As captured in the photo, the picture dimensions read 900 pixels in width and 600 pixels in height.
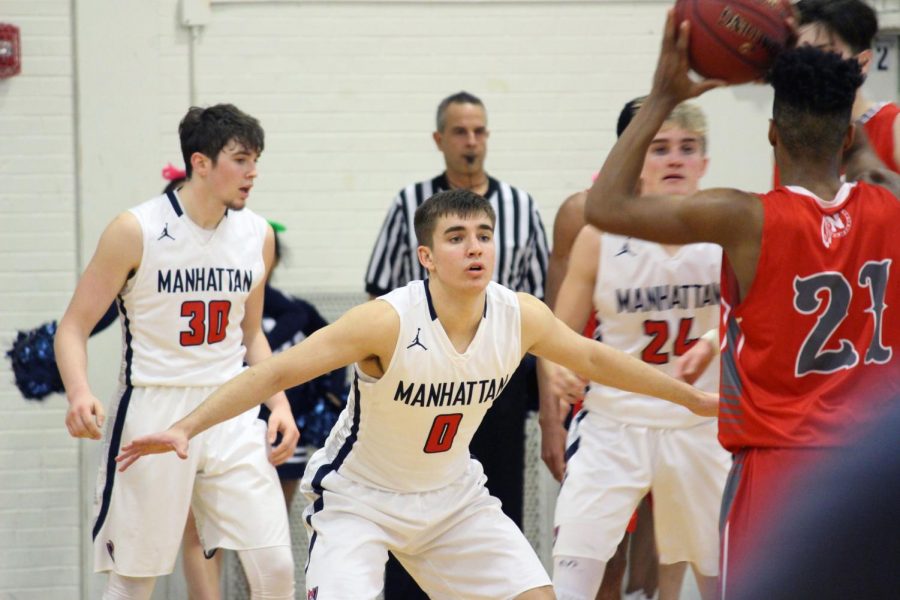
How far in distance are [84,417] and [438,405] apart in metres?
1.48

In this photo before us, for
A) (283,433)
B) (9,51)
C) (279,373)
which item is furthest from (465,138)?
(9,51)

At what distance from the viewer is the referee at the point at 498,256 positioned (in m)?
6.43

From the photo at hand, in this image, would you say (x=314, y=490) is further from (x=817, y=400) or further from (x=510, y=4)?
(x=510, y=4)

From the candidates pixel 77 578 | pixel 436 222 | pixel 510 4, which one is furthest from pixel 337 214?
pixel 436 222

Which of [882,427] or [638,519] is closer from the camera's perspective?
[882,427]

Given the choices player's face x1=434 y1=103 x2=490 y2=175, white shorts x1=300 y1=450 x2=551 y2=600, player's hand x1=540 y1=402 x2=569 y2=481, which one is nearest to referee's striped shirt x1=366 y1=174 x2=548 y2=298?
player's face x1=434 y1=103 x2=490 y2=175

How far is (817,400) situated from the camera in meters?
3.33

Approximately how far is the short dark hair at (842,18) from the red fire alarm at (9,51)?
4763mm

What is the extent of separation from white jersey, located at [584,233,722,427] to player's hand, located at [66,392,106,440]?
1.94m

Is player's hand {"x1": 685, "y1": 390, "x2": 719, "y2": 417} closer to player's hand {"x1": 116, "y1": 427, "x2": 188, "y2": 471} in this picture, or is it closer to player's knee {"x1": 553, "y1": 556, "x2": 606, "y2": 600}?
player's knee {"x1": 553, "y1": 556, "x2": 606, "y2": 600}

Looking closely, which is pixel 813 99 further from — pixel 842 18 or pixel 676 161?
pixel 676 161

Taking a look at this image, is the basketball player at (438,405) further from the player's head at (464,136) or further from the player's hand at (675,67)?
the player's head at (464,136)

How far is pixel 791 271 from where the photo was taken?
10.9ft

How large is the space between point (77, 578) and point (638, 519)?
3.41 m
